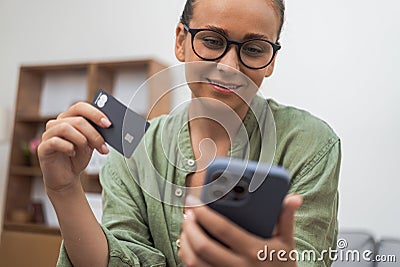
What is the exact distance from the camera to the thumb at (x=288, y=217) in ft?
1.12

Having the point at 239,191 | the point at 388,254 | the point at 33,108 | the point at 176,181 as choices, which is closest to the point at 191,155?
the point at 176,181

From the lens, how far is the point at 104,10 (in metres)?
2.39

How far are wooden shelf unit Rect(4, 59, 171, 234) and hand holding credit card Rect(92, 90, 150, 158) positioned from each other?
161cm

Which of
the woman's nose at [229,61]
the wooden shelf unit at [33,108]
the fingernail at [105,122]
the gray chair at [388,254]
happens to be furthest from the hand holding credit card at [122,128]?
the wooden shelf unit at [33,108]

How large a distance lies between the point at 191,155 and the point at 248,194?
12.4 inches

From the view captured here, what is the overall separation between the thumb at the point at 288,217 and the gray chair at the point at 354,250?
40 cm

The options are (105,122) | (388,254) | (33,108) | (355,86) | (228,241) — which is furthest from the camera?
(33,108)

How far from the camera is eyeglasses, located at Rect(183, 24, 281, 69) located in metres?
0.58

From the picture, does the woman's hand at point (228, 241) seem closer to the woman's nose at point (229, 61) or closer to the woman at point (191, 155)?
the woman at point (191, 155)

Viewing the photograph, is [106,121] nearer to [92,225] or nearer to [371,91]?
[92,225]

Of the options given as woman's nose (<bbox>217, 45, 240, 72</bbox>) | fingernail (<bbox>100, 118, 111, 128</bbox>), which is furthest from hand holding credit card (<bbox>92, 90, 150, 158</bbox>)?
woman's nose (<bbox>217, 45, 240, 72</bbox>)

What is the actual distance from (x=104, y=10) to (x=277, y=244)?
Answer: 2.18m

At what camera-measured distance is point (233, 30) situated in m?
0.58

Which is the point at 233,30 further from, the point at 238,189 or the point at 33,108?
the point at 33,108
